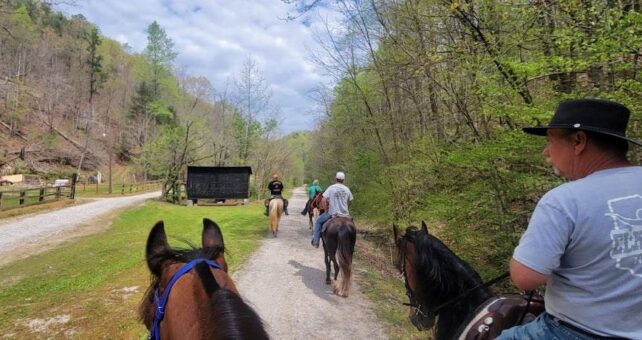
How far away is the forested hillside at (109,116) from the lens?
35312mm

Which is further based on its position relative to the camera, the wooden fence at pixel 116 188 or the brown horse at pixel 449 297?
the wooden fence at pixel 116 188

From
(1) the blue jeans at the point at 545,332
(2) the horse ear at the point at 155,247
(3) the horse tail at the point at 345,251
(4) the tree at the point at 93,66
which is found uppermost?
(4) the tree at the point at 93,66

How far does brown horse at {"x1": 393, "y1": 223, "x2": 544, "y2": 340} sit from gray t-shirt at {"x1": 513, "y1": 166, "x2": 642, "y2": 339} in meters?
1.02

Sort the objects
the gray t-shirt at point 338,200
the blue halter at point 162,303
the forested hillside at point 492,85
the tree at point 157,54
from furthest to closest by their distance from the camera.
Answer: the tree at point 157,54, the gray t-shirt at point 338,200, the forested hillside at point 492,85, the blue halter at point 162,303

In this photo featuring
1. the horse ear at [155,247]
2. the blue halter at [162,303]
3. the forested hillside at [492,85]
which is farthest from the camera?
the forested hillside at [492,85]

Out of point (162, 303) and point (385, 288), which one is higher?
point (162, 303)

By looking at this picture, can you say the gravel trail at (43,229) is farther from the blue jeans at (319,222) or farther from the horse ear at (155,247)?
the horse ear at (155,247)

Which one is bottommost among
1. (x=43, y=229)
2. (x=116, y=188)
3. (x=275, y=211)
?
(x=43, y=229)

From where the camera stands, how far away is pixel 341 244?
7227mm

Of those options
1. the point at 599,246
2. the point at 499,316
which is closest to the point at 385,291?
the point at 499,316

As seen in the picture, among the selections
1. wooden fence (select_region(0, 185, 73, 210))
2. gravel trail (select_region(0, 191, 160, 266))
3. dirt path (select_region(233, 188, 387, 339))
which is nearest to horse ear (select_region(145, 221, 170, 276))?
dirt path (select_region(233, 188, 387, 339))

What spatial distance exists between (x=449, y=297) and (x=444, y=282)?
0.43ft

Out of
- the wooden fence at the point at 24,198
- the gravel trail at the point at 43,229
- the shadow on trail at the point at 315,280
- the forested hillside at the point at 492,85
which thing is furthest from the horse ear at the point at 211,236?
the wooden fence at the point at 24,198

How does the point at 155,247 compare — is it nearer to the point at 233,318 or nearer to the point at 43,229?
the point at 233,318
